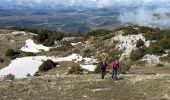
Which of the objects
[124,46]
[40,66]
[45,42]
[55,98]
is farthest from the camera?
[45,42]

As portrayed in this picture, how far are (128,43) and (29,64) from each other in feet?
55.1

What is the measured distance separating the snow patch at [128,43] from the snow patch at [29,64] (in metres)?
5.20

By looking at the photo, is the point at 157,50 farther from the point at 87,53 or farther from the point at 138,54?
the point at 87,53

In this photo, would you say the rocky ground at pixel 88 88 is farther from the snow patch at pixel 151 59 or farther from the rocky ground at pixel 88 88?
the snow patch at pixel 151 59

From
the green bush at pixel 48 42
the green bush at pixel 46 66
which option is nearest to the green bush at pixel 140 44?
the green bush at pixel 46 66

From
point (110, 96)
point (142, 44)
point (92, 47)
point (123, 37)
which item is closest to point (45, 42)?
point (92, 47)

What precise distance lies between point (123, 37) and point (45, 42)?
63.7ft

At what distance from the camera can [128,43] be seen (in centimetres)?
7781

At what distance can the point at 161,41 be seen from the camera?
71875 mm

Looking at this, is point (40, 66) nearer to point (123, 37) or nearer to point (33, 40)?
point (123, 37)

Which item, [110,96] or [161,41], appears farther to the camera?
[161,41]

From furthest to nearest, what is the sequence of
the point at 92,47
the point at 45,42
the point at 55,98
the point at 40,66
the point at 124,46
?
the point at 45,42, the point at 92,47, the point at 124,46, the point at 40,66, the point at 55,98

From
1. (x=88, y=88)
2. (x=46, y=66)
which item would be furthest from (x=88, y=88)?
(x=46, y=66)

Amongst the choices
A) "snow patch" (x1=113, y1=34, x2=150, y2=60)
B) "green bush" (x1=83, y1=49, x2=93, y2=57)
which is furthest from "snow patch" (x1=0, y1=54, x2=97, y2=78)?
"snow patch" (x1=113, y1=34, x2=150, y2=60)
